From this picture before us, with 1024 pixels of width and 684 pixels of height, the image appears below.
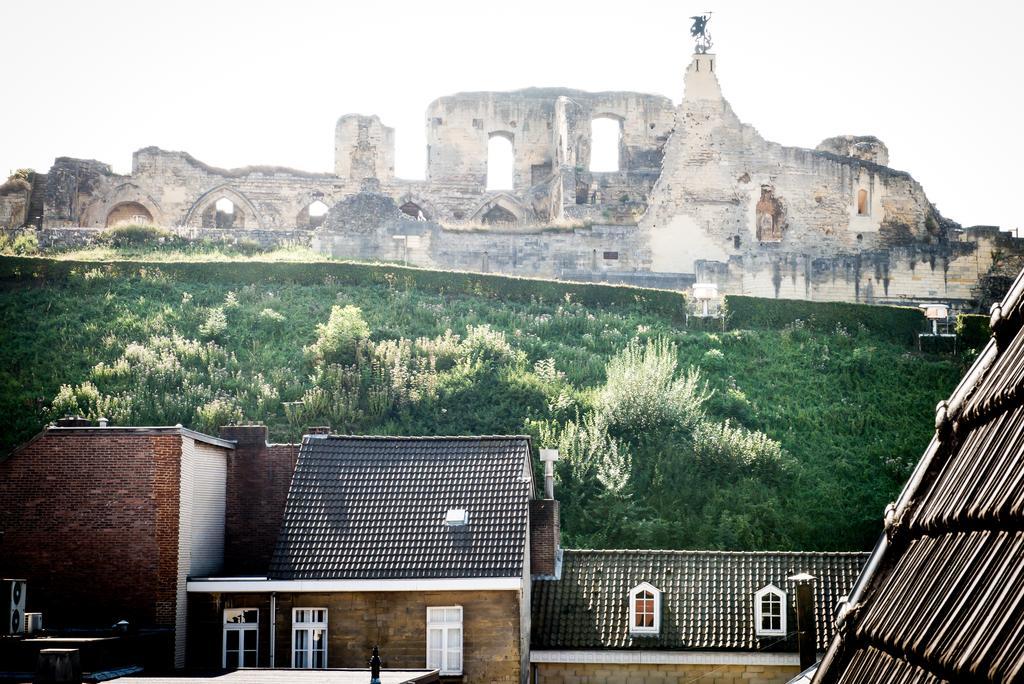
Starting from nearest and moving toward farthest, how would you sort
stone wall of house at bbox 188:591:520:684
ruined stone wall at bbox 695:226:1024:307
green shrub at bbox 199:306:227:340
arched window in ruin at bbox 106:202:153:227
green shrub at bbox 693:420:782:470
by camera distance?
stone wall of house at bbox 188:591:520:684, green shrub at bbox 693:420:782:470, green shrub at bbox 199:306:227:340, ruined stone wall at bbox 695:226:1024:307, arched window in ruin at bbox 106:202:153:227

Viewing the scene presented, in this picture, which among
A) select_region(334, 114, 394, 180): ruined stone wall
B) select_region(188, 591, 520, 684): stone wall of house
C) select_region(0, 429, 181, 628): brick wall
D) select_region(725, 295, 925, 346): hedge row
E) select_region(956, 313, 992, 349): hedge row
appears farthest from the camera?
select_region(334, 114, 394, 180): ruined stone wall

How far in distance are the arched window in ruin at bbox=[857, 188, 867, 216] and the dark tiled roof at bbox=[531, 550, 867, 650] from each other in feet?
94.6

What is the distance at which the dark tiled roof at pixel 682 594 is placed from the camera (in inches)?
803

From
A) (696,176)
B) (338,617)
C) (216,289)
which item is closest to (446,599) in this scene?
(338,617)

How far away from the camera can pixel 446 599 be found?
65.5ft

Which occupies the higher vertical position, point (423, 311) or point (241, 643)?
point (423, 311)

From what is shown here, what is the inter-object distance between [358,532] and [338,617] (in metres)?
1.35

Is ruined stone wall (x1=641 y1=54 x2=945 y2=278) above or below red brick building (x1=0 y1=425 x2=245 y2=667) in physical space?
above

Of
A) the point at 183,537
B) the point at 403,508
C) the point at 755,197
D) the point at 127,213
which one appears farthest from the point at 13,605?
the point at 127,213

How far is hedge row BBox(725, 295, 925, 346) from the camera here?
38.2 meters

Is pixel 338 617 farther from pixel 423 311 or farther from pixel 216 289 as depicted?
pixel 216 289

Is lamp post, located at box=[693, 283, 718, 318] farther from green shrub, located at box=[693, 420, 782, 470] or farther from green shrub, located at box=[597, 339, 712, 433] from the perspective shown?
green shrub, located at box=[693, 420, 782, 470]

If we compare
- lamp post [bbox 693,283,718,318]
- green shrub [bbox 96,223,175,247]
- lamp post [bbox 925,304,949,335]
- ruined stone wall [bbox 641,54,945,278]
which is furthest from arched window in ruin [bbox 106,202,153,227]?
lamp post [bbox 925,304,949,335]

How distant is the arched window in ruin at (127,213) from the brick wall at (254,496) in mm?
31009
